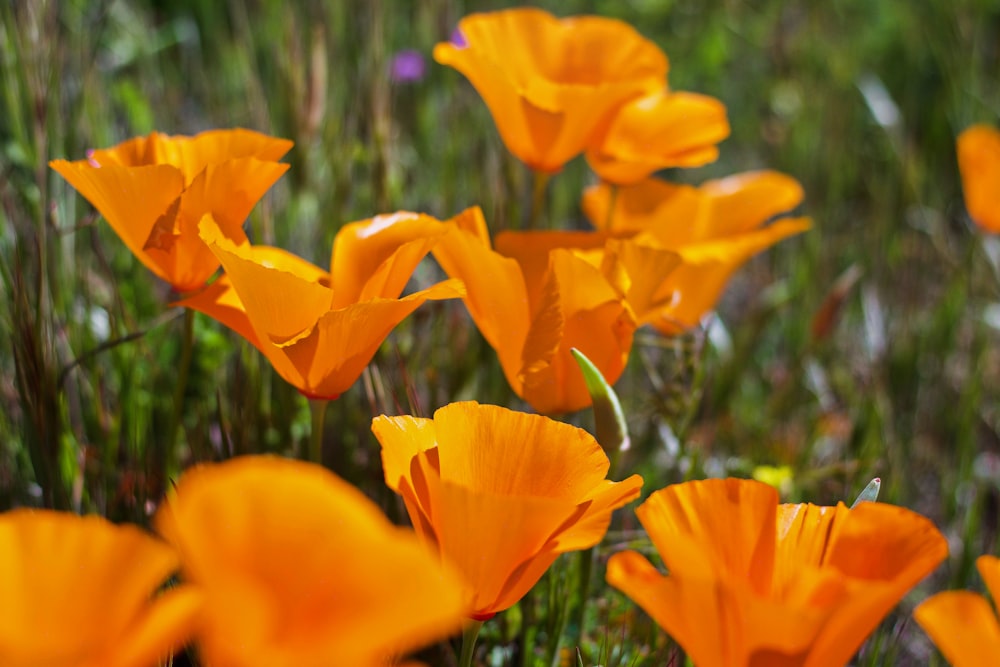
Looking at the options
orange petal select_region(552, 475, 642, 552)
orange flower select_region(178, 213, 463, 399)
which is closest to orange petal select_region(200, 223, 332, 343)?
orange flower select_region(178, 213, 463, 399)

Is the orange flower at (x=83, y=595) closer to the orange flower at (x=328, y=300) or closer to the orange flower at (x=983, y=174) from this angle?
the orange flower at (x=328, y=300)

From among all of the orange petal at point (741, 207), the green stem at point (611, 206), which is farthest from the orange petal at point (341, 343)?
the orange petal at point (741, 207)

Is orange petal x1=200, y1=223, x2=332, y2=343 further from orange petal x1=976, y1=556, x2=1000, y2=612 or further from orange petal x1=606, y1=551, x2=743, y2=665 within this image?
orange petal x1=976, y1=556, x2=1000, y2=612

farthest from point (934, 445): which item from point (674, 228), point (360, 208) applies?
point (360, 208)

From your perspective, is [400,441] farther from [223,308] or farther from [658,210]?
[658,210]

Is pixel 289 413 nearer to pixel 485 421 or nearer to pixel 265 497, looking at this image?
pixel 485 421

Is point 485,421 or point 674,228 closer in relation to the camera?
point 485,421
